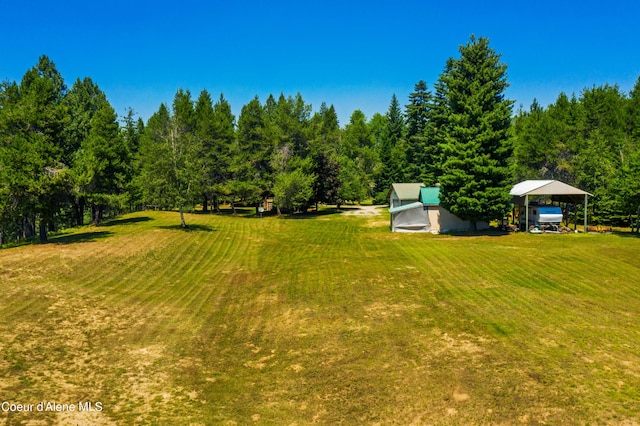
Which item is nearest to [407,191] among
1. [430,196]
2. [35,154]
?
[430,196]

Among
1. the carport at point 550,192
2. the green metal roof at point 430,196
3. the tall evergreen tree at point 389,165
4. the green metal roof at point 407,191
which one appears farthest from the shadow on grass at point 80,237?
the tall evergreen tree at point 389,165

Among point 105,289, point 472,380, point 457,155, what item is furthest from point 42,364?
point 457,155

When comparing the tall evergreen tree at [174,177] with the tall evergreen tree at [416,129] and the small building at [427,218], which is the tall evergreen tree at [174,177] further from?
the tall evergreen tree at [416,129]

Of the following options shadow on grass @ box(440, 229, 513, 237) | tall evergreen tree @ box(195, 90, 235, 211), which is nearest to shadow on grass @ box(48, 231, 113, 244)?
tall evergreen tree @ box(195, 90, 235, 211)

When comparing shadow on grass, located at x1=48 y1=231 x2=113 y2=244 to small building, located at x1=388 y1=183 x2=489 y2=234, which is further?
small building, located at x1=388 y1=183 x2=489 y2=234

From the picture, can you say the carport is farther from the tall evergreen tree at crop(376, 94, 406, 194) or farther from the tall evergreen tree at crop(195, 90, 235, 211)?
the tall evergreen tree at crop(195, 90, 235, 211)

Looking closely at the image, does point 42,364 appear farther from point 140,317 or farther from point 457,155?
point 457,155

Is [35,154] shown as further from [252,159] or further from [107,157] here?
[252,159]
